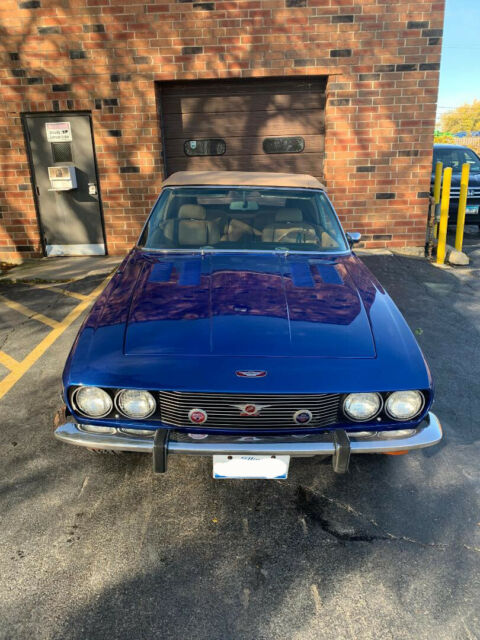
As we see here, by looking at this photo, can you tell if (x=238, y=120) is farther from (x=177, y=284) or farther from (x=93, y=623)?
(x=93, y=623)

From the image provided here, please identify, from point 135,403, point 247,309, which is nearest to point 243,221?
point 247,309

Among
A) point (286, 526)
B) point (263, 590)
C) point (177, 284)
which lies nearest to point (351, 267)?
point (177, 284)

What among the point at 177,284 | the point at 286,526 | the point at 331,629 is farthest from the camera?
the point at 177,284

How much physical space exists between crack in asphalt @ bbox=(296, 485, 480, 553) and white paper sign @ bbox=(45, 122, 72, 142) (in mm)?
7198

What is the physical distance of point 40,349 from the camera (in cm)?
476

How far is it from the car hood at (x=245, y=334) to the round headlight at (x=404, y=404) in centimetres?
7

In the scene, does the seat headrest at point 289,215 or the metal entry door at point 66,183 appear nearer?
the seat headrest at point 289,215

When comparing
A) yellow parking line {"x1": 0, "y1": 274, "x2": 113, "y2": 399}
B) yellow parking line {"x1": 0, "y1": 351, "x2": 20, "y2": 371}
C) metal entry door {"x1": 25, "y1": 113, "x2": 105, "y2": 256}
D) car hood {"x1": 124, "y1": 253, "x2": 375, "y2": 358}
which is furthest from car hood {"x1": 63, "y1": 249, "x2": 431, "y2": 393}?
metal entry door {"x1": 25, "y1": 113, "x2": 105, "y2": 256}

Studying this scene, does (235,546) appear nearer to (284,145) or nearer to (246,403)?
(246,403)

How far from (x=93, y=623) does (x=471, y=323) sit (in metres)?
4.78

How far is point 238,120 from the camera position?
8133 millimetres

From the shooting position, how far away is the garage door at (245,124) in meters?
7.97

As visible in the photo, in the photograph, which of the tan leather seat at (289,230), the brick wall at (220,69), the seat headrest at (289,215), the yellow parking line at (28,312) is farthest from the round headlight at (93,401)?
the brick wall at (220,69)

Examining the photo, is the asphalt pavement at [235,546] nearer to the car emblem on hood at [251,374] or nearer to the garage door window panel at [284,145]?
the car emblem on hood at [251,374]
